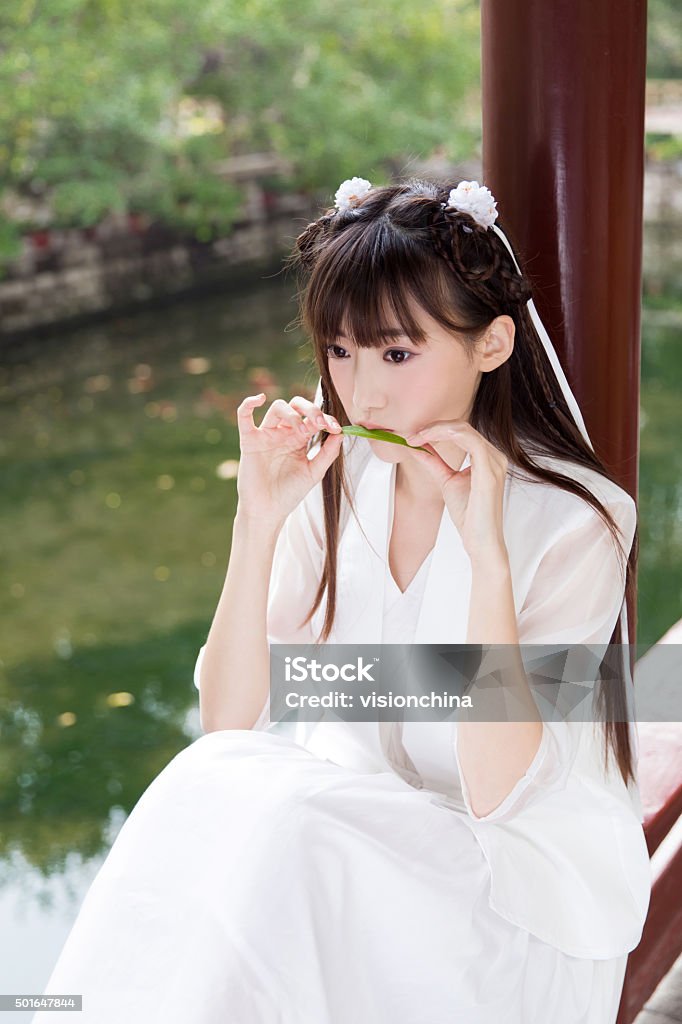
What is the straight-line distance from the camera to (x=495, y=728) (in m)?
1.37

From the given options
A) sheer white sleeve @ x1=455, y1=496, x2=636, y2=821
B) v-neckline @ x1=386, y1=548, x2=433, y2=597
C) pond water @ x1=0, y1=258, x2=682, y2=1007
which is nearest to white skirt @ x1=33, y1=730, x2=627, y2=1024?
sheer white sleeve @ x1=455, y1=496, x2=636, y2=821

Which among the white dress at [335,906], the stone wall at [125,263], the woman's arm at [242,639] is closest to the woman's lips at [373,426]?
the woman's arm at [242,639]

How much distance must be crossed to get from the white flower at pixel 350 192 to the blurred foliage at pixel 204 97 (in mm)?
5233

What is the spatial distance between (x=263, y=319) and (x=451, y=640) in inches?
277

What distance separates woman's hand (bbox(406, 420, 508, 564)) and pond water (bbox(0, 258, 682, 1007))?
0.58 meters

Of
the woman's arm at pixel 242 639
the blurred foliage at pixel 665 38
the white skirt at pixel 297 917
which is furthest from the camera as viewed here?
the blurred foliage at pixel 665 38

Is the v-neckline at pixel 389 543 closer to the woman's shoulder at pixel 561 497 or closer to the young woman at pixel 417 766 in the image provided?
the young woman at pixel 417 766

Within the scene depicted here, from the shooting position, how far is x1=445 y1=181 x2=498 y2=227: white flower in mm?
1383

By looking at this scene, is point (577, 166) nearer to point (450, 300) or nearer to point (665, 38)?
point (450, 300)

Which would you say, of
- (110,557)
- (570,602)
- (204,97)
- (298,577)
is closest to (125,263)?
(204,97)

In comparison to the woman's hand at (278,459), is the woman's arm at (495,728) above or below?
below

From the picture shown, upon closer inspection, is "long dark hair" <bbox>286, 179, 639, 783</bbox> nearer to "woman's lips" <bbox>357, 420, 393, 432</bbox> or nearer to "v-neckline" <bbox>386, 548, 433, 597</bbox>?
"woman's lips" <bbox>357, 420, 393, 432</bbox>

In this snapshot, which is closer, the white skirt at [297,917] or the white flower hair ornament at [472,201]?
the white skirt at [297,917]

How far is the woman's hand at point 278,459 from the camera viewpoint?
1525 mm
